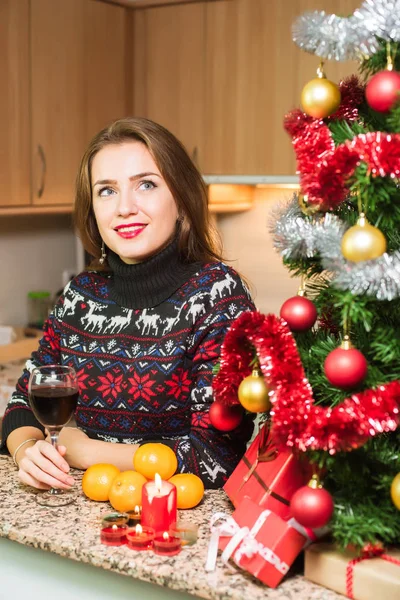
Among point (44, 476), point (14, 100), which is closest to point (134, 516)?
point (44, 476)

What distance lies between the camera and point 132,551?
1159 millimetres

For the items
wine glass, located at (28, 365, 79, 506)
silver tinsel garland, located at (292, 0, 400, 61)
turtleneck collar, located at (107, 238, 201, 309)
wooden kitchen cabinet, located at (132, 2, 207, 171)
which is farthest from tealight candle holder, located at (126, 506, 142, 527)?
wooden kitchen cabinet, located at (132, 2, 207, 171)

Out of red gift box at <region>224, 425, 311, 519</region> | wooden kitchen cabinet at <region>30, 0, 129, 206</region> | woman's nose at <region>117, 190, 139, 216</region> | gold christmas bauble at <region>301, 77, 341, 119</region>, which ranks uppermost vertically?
wooden kitchen cabinet at <region>30, 0, 129, 206</region>

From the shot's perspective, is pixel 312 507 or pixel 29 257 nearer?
pixel 312 507

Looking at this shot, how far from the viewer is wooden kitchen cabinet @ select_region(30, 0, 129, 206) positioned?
3182 mm

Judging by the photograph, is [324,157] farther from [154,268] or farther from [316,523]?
[154,268]

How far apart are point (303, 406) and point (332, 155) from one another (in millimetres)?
320

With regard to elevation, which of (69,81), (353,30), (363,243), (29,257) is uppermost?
(69,81)

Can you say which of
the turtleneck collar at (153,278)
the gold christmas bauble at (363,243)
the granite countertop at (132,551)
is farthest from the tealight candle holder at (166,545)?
the turtleneck collar at (153,278)

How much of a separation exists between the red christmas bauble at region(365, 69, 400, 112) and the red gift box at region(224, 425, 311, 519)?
1.57 ft

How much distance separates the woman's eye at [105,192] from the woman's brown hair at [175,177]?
86 mm

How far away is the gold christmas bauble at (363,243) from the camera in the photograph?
1020 millimetres

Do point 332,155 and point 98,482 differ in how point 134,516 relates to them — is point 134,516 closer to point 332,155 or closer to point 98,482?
point 98,482

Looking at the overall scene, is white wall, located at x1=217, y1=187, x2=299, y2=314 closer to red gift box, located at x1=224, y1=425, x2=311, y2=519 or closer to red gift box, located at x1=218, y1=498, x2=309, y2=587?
red gift box, located at x1=224, y1=425, x2=311, y2=519
